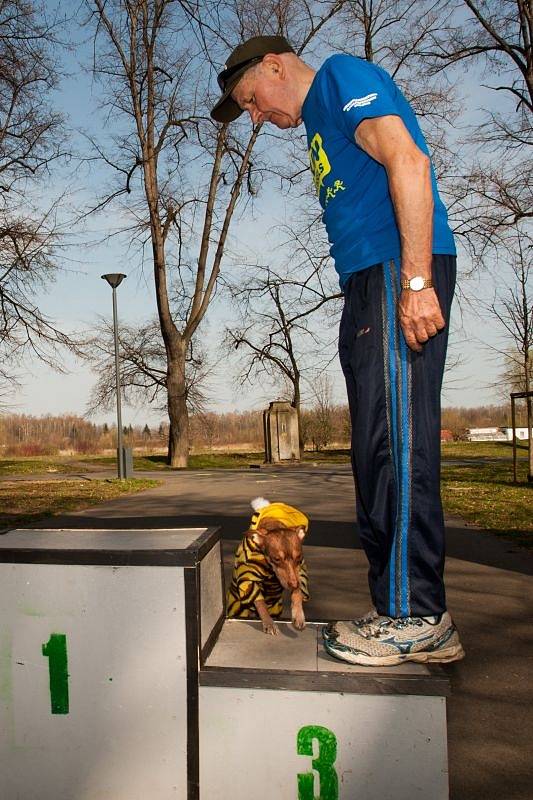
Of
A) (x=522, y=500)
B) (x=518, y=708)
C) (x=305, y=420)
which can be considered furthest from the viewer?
(x=305, y=420)

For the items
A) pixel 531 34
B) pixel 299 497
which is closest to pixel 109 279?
pixel 299 497

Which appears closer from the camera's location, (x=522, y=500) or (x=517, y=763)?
(x=517, y=763)

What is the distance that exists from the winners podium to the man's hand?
98 cm

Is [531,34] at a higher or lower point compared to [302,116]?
higher

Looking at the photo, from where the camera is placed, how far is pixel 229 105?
2.63m

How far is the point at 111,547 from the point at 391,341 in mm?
1188

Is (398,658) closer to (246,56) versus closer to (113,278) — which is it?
(246,56)

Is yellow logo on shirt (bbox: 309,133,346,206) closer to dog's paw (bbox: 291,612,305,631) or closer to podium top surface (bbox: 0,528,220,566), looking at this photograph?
podium top surface (bbox: 0,528,220,566)

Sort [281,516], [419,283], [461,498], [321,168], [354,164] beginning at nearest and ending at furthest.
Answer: [419,283], [354,164], [321,168], [281,516], [461,498]

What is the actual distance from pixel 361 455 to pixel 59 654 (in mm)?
1190

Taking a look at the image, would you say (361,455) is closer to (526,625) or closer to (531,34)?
(526,625)

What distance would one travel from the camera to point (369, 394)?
228cm

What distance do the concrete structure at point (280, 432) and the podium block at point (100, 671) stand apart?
2182 cm

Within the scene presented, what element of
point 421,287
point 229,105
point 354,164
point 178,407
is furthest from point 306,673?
point 178,407
